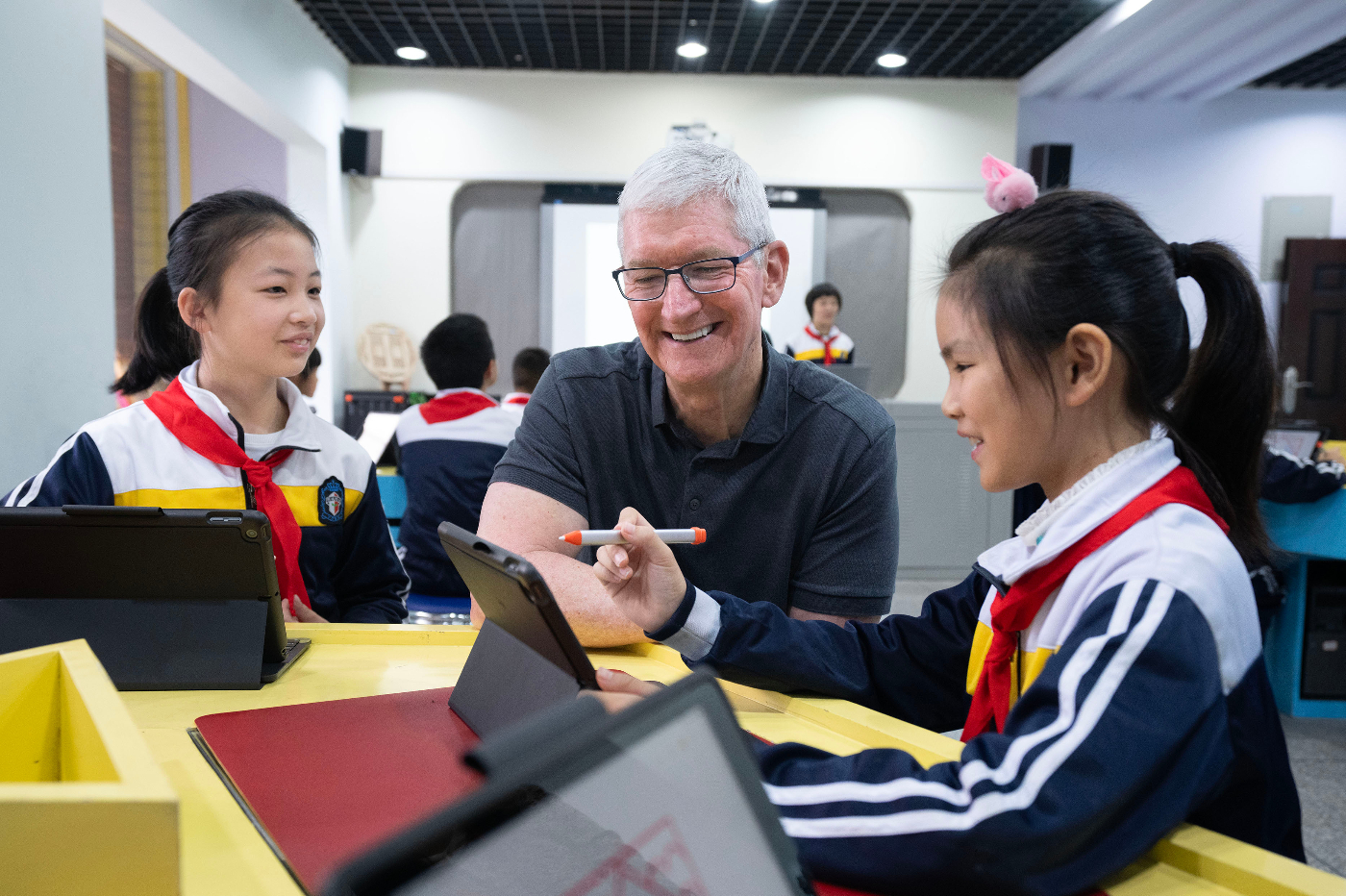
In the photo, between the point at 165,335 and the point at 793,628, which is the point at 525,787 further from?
the point at 165,335

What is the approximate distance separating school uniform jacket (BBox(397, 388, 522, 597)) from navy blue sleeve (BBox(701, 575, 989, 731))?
1.90m

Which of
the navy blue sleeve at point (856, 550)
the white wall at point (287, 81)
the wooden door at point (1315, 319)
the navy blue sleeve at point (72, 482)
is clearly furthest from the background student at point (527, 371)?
the wooden door at point (1315, 319)

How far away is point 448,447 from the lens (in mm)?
3006

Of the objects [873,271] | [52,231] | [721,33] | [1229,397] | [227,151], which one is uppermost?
[721,33]

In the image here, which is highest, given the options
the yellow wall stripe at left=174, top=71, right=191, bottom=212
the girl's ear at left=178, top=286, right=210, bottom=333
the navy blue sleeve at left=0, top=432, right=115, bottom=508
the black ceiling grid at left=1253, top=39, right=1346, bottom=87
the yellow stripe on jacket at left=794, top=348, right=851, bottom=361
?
the black ceiling grid at left=1253, top=39, right=1346, bottom=87

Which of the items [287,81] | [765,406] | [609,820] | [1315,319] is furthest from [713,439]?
[1315,319]

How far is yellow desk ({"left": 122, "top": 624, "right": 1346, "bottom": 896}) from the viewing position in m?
0.65

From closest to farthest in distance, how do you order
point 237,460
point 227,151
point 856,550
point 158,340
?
point 856,550
point 237,460
point 158,340
point 227,151

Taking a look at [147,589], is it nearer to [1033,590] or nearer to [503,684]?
[503,684]

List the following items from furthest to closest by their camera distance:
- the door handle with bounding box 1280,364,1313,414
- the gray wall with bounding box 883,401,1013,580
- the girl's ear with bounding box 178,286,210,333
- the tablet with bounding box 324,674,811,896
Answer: the door handle with bounding box 1280,364,1313,414 < the gray wall with bounding box 883,401,1013,580 < the girl's ear with bounding box 178,286,210,333 < the tablet with bounding box 324,674,811,896

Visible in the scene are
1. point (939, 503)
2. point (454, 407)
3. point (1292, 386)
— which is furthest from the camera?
point (1292, 386)

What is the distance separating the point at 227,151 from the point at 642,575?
6.32 metres

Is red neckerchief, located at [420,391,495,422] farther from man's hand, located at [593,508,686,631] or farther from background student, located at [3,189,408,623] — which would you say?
man's hand, located at [593,508,686,631]

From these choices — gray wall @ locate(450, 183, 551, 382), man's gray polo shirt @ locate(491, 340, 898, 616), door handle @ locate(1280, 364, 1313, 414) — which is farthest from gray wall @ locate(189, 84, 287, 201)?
door handle @ locate(1280, 364, 1313, 414)
